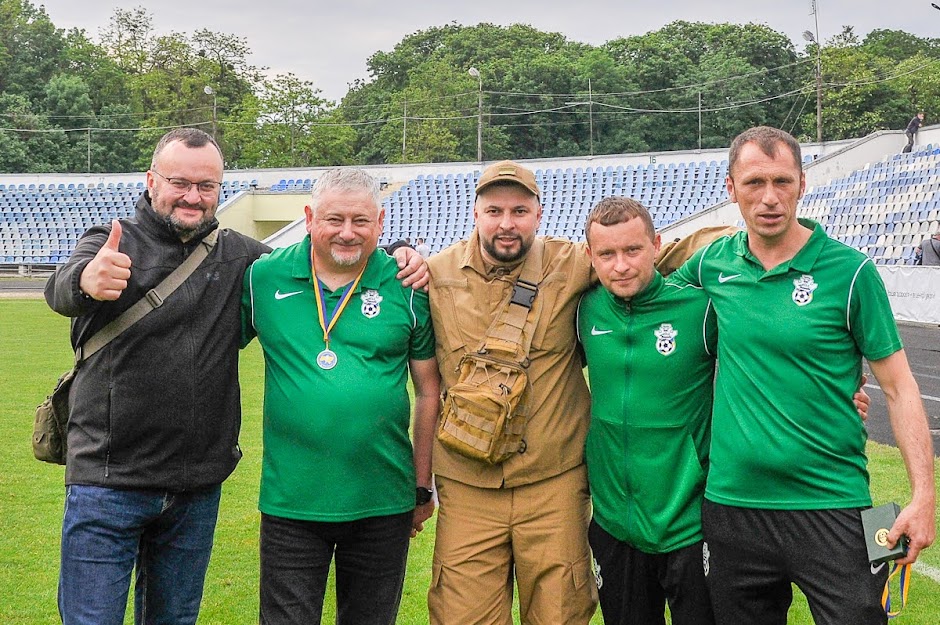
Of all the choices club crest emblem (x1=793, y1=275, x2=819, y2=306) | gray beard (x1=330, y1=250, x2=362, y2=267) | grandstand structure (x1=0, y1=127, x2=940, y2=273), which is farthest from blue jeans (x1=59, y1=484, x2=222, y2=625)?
grandstand structure (x1=0, y1=127, x2=940, y2=273)

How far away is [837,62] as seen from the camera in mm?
60094

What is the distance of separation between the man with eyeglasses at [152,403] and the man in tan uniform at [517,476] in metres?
0.94

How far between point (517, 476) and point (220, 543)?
11.1ft

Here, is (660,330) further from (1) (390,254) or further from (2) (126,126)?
(2) (126,126)

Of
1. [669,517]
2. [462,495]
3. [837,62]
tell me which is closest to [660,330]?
[669,517]

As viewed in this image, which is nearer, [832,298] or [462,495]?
[832,298]

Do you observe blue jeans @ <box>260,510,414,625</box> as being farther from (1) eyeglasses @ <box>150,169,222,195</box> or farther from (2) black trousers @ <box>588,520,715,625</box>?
(1) eyeglasses @ <box>150,169,222,195</box>

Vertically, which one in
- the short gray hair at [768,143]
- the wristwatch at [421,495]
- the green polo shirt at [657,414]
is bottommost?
the wristwatch at [421,495]

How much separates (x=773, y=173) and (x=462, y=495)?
1.81 meters

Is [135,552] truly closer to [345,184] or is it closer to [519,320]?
[345,184]

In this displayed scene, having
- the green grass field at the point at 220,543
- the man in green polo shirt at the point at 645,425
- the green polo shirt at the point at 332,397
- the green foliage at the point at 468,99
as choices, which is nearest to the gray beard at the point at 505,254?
the man in green polo shirt at the point at 645,425

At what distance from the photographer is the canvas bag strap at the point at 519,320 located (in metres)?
3.93

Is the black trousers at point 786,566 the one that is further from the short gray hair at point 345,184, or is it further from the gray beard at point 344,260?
the short gray hair at point 345,184

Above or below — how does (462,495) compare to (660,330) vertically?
below
